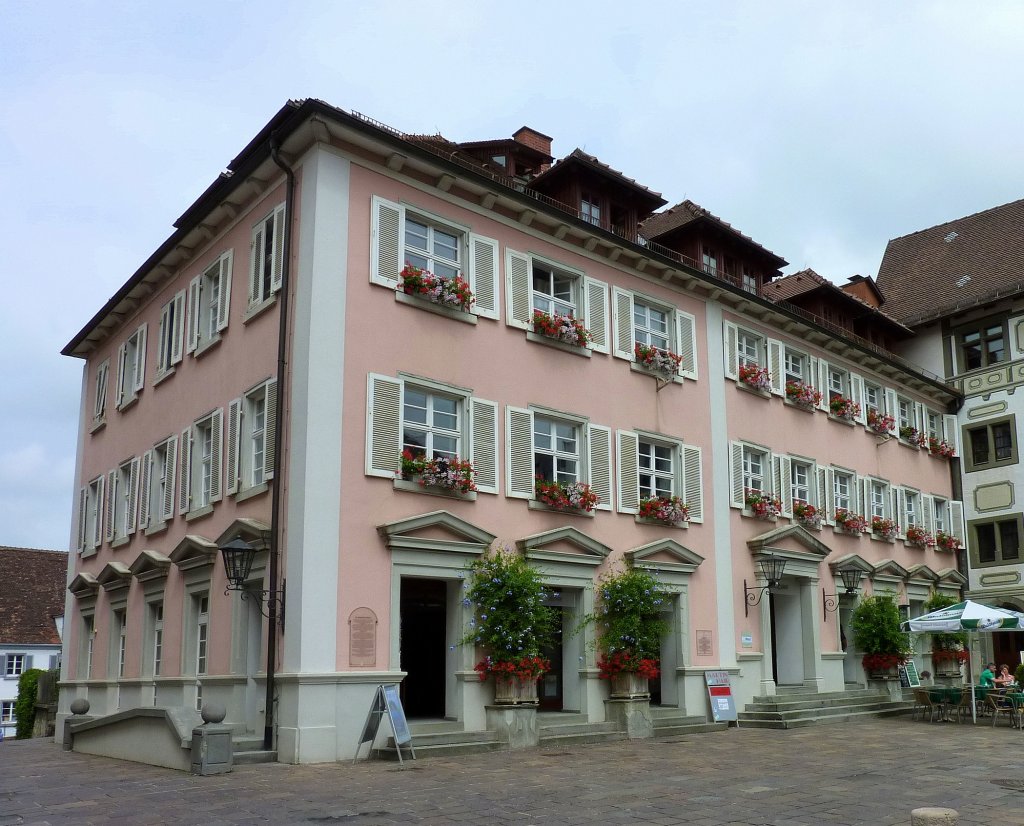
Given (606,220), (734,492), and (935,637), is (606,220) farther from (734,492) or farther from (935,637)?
(935,637)

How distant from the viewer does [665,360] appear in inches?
846

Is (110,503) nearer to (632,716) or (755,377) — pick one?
(632,716)

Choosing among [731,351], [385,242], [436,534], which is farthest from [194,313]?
[731,351]

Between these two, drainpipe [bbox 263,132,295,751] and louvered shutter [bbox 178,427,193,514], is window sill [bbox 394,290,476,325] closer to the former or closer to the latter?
drainpipe [bbox 263,132,295,751]

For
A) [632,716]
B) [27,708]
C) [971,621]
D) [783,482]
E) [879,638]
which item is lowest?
[27,708]

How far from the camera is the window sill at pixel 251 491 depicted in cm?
1658

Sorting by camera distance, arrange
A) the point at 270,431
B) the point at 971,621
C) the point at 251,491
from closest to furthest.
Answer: the point at 270,431, the point at 251,491, the point at 971,621

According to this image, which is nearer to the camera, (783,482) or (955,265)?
(783,482)

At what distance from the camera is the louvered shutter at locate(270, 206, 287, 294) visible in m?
17.2

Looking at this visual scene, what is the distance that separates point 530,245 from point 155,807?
39.1 feet

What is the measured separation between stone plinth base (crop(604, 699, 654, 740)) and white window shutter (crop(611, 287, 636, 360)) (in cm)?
640

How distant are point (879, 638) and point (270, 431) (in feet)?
51.7

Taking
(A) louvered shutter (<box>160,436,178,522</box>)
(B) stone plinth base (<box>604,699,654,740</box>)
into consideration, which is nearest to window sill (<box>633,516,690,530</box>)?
(B) stone plinth base (<box>604,699,654,740</box>)

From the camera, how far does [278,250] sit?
57.0 ft
